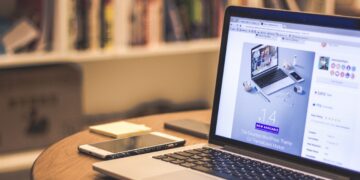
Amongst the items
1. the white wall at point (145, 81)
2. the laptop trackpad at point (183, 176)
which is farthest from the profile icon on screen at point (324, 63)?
the white wall at point (145, 81)

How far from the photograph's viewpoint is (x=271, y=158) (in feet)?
4.12

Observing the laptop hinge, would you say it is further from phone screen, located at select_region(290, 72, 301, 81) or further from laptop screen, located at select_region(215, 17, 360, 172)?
phone screen, located at select_region(290, 72, 301, 81)

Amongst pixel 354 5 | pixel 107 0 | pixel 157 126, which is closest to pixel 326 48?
pixel 157 126

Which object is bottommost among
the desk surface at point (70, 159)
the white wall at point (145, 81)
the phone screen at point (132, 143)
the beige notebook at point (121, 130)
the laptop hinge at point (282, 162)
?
the white wall at point (145, 81)

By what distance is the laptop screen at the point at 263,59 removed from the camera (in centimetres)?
127

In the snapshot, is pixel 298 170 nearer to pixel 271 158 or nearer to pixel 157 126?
pixel 271 158

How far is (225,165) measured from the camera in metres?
1.20

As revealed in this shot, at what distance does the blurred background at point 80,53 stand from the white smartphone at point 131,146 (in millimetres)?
1279

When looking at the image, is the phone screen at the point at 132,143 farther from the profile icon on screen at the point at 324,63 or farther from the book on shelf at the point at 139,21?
the book on shelf at the point at 139,21

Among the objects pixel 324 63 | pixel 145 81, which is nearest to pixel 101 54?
pixel 145 81

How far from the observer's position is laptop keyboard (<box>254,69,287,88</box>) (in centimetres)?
125

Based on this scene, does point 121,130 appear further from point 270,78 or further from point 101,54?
point 101,54

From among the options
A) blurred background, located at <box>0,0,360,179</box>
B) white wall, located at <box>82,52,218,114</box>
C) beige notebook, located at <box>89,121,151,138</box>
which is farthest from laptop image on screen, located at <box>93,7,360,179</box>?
white wall, located at <box>82,52,218,114</box>

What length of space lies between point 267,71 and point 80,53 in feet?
5.11
